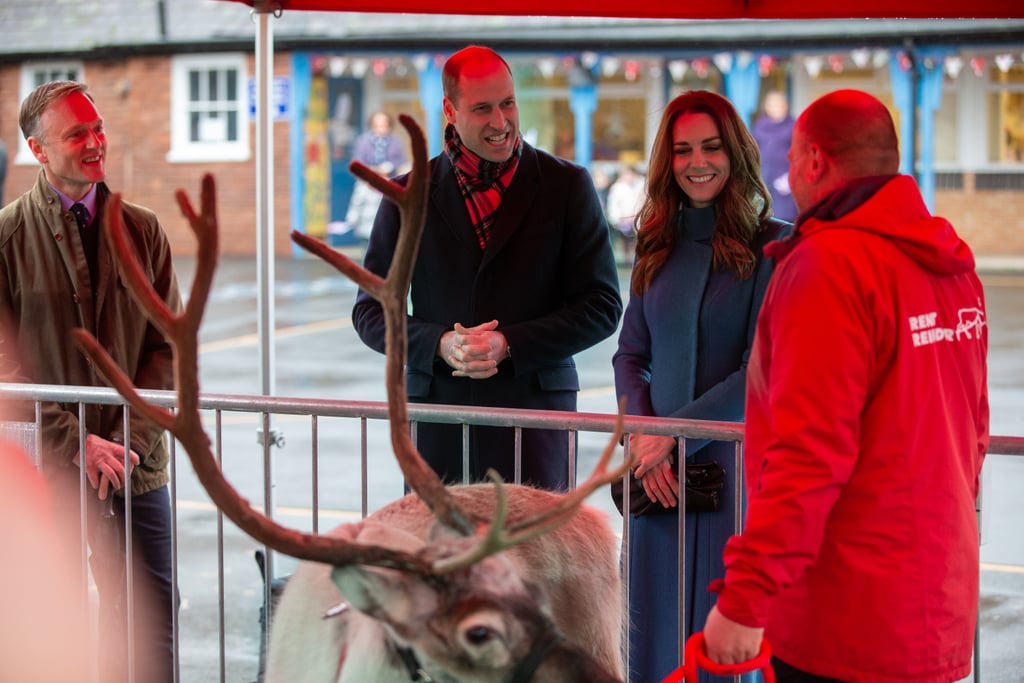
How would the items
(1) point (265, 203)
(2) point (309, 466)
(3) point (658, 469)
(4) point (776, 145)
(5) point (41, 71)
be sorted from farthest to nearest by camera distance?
(5) point (41, 71), (4) point (776, 145), (2) point (309, 466), (1) point (265, 203), (3) point (658, 469)

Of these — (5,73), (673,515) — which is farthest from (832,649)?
(5,73)

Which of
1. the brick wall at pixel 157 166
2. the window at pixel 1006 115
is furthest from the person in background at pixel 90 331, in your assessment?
the window at pixel 1006 115

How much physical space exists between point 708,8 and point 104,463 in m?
2.55

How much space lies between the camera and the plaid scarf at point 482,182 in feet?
12.2

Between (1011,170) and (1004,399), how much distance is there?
1230 cm

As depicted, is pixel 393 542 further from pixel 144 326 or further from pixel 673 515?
pixel 144 326

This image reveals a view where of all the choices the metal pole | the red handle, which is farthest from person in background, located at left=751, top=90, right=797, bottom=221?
the red handle

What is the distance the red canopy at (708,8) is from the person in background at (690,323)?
0.86 meters

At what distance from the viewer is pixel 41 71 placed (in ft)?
78.8

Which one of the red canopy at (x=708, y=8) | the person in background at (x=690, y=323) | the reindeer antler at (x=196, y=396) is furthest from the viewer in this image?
the red canopy at (x=708, y=8)

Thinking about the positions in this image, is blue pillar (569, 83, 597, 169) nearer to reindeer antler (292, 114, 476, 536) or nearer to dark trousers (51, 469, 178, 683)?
dark trousers (51, 469, 178, 683)

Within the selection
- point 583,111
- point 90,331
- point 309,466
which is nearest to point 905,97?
point 583,111

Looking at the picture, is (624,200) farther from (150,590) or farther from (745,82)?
(150,590)

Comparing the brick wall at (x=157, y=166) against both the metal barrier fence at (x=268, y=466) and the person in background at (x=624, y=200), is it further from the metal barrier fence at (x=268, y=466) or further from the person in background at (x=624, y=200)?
the metal barrier fence at (x=268, y=466)
